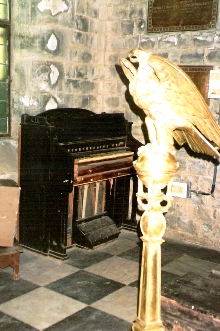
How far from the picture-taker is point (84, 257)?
448cm

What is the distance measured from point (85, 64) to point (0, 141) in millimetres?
1625

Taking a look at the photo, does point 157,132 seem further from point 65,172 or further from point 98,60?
point 98,60

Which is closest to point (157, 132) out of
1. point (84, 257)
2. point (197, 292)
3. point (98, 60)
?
point (197, 292)

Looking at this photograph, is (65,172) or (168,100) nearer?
(168,100)

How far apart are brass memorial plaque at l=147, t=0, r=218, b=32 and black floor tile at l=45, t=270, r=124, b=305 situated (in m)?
3.10

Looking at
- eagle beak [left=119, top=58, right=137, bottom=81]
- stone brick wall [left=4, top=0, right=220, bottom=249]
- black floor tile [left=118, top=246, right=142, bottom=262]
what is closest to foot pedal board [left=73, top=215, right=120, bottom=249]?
black floor tile [left=118, top=246, right=142, bottom=262]

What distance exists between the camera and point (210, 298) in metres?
2.14

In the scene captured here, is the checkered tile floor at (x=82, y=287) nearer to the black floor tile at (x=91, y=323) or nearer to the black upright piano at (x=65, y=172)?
the black floor tile at (x=91, y=323)

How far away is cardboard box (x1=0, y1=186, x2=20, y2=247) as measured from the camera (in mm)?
3738

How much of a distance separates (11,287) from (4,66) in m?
2.57

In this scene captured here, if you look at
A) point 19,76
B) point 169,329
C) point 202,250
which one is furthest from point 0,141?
point 169,329

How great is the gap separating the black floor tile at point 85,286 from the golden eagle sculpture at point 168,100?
2348mm

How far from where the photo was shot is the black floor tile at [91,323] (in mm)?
2998

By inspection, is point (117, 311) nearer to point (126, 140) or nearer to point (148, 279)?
point (148, 279)
